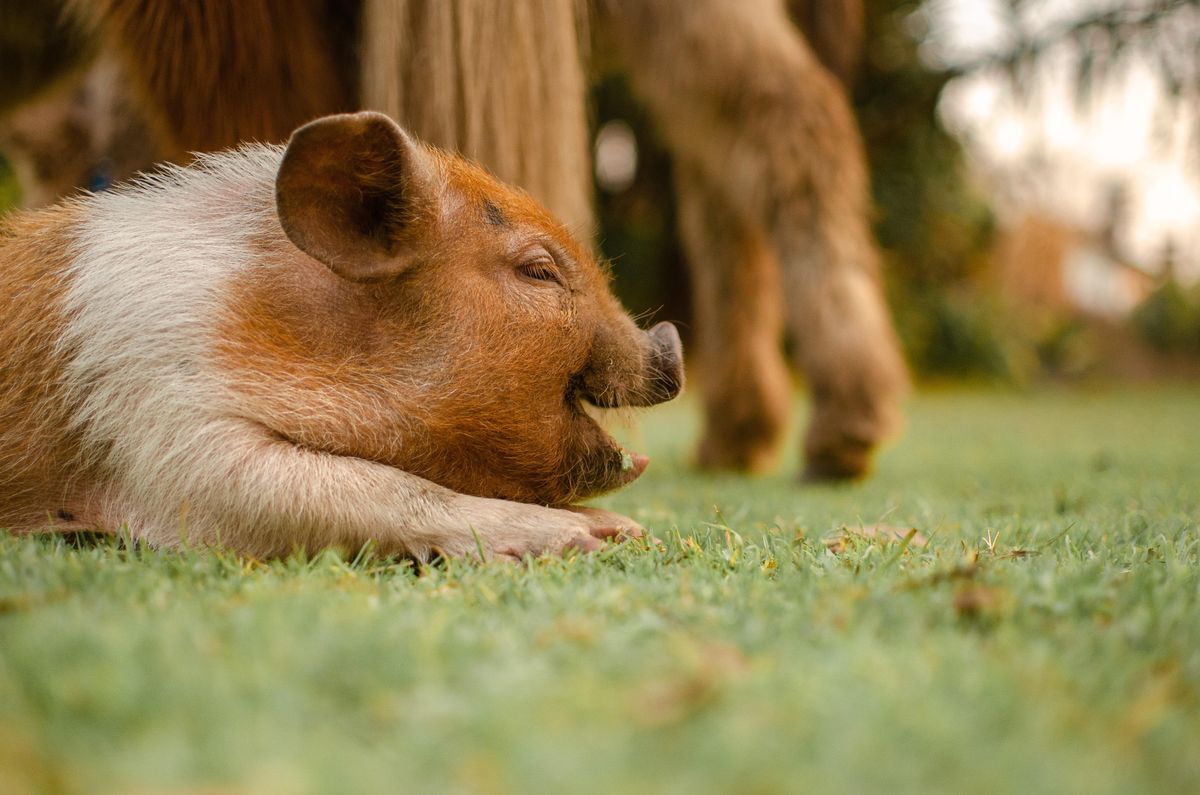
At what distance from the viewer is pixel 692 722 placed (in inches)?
31.0

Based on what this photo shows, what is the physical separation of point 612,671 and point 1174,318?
44.5 ft

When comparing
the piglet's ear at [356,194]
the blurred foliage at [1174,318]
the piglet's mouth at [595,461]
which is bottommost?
the blurred foliage at [1174,318]

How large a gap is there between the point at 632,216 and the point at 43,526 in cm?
1065

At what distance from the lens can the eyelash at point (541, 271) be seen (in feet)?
5.95

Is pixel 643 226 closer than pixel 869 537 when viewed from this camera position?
No

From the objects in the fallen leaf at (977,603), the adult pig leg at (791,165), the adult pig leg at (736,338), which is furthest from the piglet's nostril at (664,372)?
the adult pig leg at (736,338)

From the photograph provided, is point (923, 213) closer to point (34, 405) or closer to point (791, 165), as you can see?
point (791, 165)

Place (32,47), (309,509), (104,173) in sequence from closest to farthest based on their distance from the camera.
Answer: (309,509) < (104,173) < (32,47)

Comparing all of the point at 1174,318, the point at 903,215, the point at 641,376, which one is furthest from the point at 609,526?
the point at 1174,318

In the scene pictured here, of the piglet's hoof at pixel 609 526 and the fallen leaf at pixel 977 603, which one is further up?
the fallen leaf at pixel 977 603

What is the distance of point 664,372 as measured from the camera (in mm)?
1906

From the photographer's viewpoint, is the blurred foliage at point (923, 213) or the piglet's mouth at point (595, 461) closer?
the piglet's mouth at point (595, 461)

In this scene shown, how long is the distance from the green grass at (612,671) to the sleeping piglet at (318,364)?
0.39ft

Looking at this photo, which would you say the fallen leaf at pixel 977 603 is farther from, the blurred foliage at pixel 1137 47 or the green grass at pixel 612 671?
the blurred foliage at pixel 1137 47
